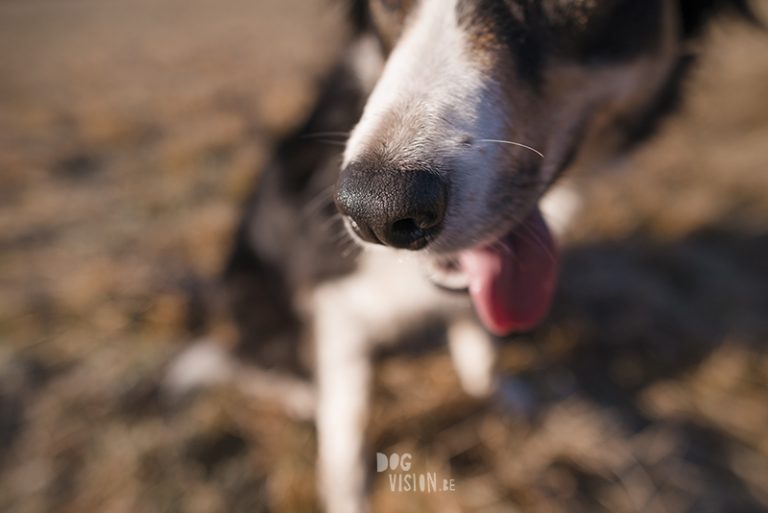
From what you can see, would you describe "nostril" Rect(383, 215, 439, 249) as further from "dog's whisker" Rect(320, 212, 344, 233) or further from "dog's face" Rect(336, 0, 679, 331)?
"dog's whisker" Rect(320, 212, 344, 233)

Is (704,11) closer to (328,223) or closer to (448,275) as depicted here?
(448,275)

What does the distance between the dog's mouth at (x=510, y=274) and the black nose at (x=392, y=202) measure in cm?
34

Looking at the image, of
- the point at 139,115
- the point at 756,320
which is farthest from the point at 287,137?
the point at 139,115

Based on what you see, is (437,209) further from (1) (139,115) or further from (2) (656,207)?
(1) (139,115)

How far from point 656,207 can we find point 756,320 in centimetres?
108

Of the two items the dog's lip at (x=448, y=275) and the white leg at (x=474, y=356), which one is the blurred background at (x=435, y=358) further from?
the dog's lip at (x=448, y=275)

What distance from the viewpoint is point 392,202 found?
3.60 feet

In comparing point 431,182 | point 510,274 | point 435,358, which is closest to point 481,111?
point 431,182

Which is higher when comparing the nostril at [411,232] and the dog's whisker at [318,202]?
the nostril at [411,232]

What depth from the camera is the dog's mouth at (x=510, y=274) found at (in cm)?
150

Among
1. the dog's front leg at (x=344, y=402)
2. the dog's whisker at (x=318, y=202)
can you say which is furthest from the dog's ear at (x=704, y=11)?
the dog's front leg at (x=344, y=402)

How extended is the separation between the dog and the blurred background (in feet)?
0.83

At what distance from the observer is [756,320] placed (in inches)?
111

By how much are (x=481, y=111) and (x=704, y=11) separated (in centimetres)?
134
